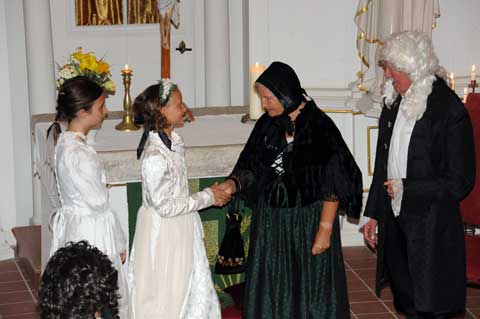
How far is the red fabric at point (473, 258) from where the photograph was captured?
5211 mm

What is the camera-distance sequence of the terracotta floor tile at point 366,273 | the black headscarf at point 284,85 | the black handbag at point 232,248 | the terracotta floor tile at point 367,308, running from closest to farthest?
the black headscarf at point 284,85 < the black handbag at point 232,248 < the terracotta floor tile at point 367,308 < the terracotta floor tile at point 366,273

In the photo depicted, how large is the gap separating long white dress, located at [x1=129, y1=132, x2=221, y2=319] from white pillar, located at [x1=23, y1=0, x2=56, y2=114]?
282cm

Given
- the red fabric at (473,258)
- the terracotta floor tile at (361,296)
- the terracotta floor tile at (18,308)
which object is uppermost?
the red fabric at (473,258)

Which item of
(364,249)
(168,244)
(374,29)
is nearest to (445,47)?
(374,29)

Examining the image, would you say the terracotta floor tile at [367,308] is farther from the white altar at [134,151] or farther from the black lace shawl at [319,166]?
the black lace shawl at [319,166]

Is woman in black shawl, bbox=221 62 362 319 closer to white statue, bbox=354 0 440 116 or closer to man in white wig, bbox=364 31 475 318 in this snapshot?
man in white wig, bbox=364 31 475 318

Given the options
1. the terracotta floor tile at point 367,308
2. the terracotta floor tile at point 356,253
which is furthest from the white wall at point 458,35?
the terracotta floor tile at point 367,308

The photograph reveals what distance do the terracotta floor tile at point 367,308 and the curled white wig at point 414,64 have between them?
164 centimetres

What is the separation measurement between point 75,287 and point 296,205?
1993 millimetres

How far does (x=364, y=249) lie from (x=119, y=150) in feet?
8.32

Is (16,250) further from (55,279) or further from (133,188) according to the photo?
(55,279)

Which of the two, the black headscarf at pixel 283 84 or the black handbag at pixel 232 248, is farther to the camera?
the black handbag at pixel 232 248

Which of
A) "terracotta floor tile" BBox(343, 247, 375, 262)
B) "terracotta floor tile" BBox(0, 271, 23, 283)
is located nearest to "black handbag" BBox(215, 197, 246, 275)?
"terracotta floor tile" BBox(343, 247, 375, 262)

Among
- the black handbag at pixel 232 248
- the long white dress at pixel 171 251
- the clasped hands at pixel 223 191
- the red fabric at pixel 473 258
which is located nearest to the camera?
the long white dress at pixel 171 251
